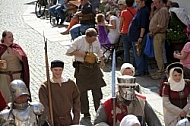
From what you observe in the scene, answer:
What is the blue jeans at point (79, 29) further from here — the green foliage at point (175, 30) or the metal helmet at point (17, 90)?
the metal helmet at point (17, 90)

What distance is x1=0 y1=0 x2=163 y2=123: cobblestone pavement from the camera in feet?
35.9

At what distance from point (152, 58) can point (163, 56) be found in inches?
45.8

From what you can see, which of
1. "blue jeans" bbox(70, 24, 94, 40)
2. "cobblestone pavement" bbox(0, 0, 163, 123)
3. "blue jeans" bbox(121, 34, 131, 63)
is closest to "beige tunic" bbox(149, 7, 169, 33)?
"blue jeans" bbox(121, 34, 131, 63)

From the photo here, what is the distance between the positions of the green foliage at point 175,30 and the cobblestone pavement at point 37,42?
3.46ft

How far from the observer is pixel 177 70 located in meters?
7.65

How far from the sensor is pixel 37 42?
1706 centimetres

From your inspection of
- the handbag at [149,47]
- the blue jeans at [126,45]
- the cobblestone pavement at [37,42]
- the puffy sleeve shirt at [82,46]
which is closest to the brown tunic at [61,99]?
the cobblestone pavement at [37,42]

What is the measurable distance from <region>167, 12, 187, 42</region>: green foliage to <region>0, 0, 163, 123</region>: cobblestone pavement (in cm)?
106

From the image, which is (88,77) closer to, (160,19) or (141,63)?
(160,19)

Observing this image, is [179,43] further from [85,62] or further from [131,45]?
[85,62]

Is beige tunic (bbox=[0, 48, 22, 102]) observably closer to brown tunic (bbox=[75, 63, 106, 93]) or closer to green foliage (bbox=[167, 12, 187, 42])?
brown tunic (bbox=[75, 63, 106, 93])

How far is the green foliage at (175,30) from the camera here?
37.8ft

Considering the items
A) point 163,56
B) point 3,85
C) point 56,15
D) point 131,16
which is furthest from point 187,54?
point 56,15

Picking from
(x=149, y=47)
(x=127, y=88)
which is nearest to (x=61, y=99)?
(x=127, y=88)
